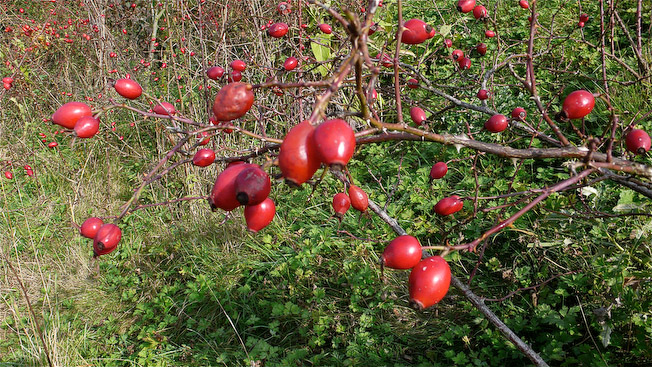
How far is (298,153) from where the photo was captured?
620mm

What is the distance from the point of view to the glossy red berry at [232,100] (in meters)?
0.73

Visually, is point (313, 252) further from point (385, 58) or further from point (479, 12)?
point (479, 12)

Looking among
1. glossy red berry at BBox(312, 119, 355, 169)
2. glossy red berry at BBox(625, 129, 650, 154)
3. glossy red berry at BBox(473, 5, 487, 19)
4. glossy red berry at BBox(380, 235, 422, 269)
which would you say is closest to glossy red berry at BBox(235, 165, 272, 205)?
glossy red berry at BBox(312, 119, 355, 169)

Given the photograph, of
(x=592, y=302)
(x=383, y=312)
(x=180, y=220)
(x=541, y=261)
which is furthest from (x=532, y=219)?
(x=180, y=220)

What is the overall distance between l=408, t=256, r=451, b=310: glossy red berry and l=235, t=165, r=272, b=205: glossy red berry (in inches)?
11.9

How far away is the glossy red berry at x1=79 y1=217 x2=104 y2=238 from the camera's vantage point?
3.65ft

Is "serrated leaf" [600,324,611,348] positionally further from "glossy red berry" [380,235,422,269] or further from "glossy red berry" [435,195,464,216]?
"glossy red berry" [380,235,422,269]

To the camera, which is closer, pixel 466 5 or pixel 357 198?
pixel 357 198

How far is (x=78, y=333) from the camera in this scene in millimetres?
2682

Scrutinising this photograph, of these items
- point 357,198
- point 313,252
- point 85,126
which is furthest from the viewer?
point 313,252

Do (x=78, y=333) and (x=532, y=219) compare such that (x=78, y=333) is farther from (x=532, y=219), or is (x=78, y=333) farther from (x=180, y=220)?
(x=532, y=219)

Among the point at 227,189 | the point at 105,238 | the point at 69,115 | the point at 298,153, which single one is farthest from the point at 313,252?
the point at 298,153

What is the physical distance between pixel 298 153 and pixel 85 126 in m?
0.58

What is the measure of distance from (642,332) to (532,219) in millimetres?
937
